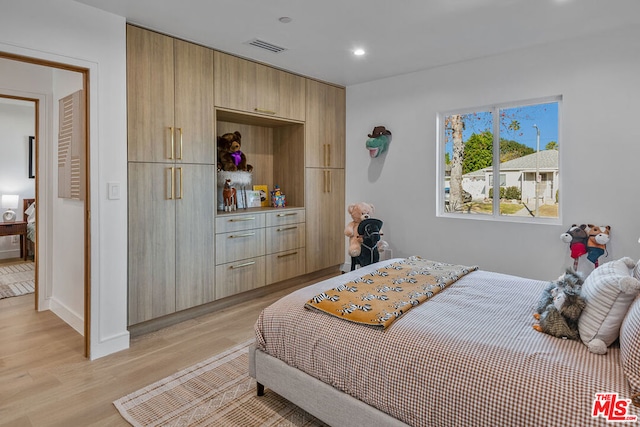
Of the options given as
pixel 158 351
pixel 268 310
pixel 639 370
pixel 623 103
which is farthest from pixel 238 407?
pixel 623 103

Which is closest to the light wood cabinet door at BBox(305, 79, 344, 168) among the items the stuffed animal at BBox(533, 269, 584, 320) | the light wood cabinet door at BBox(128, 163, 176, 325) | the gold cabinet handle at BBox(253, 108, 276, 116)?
the gold cabinet handle at BBox(253, 108, 276, 116)

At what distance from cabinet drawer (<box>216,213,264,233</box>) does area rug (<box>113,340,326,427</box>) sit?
57.0 inches

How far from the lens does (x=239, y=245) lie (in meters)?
3.82

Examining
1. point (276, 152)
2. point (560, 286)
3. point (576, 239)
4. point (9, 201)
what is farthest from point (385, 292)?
point (9, 201)

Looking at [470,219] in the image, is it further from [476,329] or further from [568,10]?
[476,329]

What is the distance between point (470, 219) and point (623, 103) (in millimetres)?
1611

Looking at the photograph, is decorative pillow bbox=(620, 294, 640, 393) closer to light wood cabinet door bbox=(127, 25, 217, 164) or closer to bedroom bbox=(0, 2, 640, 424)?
bedroom bbox=(0, 2, 640, 424)

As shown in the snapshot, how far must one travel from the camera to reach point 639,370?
Result: 1.26m

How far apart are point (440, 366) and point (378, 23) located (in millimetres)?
2596

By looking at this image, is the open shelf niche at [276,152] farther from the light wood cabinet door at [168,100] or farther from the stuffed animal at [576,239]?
the stuffed animal at [576,239]

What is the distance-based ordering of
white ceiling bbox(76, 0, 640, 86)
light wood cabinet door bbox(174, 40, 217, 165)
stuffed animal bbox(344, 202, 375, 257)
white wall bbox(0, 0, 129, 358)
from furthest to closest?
stuffed animal bbox(344, 202, 375, 257) → light wood cabinet door bbox(174, 40, 217, 165) → white ceiling bbox(76, 0, 640, 86) → white wall bbox(0, 0, 129, 358)

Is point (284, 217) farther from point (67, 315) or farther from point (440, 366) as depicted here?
point (440, 366)

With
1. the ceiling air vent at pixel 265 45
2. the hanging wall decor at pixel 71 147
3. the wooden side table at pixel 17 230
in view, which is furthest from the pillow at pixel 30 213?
the ceiling air vent at pixel 265 45

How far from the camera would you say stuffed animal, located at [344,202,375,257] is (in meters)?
4.38
